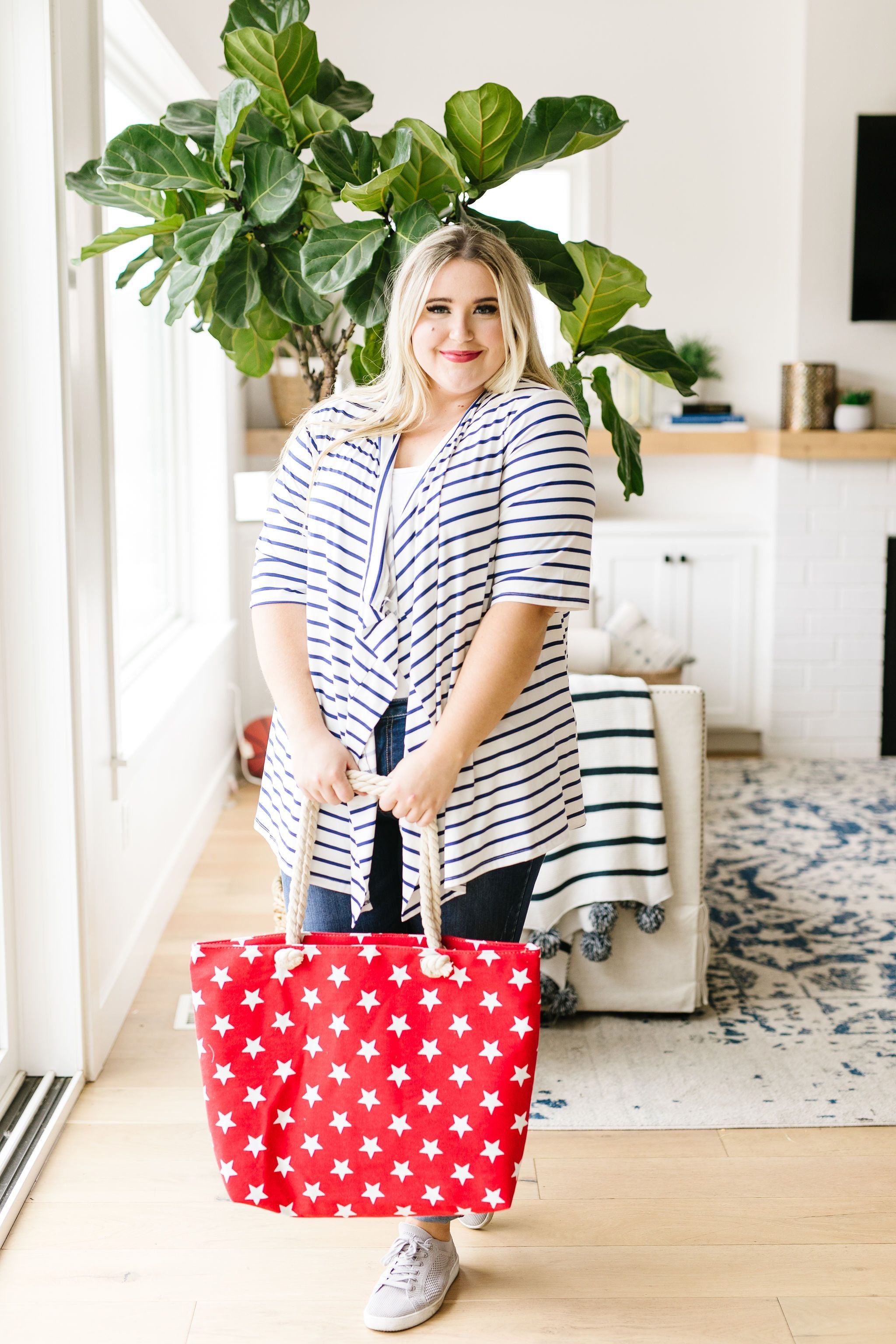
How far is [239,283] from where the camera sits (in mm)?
1922

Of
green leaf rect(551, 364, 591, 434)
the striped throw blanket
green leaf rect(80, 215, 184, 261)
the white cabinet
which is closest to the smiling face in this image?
green leaf rect(551, 364, 591, 434)

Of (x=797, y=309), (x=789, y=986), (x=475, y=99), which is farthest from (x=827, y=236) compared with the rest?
(x=475, y=99)

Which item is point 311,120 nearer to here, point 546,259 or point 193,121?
point 193,121

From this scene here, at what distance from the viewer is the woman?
145cm

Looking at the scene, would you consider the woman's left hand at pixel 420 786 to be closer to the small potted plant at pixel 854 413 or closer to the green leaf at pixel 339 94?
the green leaf at pixel 339 94

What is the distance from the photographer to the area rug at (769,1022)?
2.22 meters

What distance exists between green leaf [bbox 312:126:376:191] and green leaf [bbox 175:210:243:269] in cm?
15

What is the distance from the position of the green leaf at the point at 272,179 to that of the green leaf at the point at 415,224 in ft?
0.57

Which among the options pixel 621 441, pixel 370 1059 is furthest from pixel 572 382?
pixel 370 1059

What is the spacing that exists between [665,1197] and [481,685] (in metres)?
0.99

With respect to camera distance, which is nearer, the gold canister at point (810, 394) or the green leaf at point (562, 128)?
the green leaf at point (562, 128)

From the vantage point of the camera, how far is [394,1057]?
4.63 feet

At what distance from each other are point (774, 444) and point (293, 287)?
125 inches

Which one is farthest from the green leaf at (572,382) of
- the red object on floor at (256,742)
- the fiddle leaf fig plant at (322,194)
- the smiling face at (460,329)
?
the red object on floor at (256,742)
